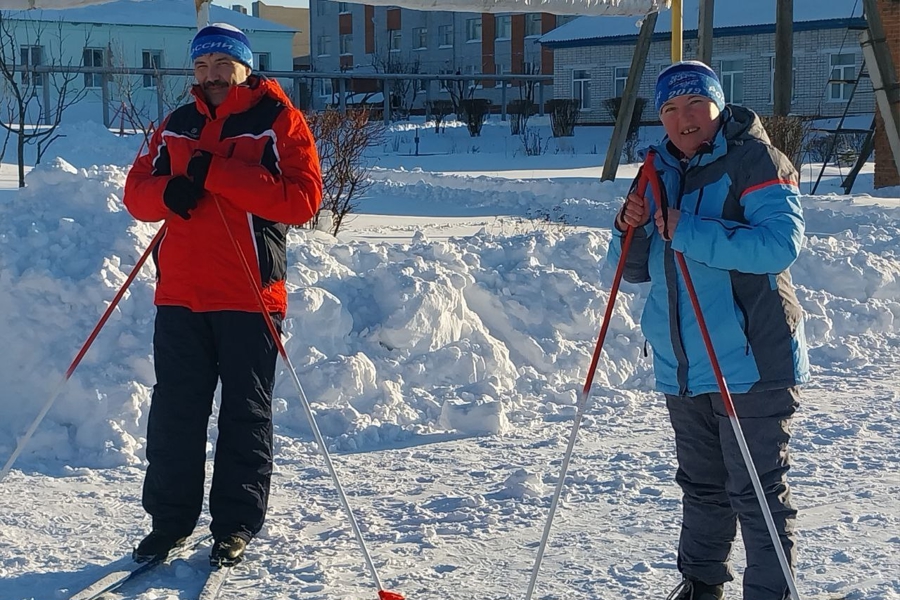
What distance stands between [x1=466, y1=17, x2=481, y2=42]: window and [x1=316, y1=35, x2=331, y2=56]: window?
10.8 metres

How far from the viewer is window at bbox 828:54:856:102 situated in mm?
35500

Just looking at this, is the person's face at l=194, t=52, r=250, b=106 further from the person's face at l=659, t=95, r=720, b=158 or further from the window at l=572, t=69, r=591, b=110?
the window at l=572, t=69, r=591, b=110

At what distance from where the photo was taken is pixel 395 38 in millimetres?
61562

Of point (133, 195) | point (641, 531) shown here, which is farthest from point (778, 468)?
point (133, 195)

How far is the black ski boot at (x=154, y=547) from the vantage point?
420 centimetres

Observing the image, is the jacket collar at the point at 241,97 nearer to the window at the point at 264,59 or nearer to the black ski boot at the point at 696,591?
the black ski boot at the point at 696,591

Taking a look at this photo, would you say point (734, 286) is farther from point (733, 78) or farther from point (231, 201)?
point (733, 78)

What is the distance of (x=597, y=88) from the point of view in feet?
138

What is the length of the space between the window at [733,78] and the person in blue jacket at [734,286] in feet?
118

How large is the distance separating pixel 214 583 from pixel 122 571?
37cm

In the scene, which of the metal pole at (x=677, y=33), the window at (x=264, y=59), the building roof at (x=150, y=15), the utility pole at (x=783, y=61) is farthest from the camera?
the window at (x=264, y=59)

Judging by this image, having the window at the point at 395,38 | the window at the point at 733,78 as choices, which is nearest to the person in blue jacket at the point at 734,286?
the window at the point at 733,78

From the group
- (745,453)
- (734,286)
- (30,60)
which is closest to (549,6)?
(734,286)

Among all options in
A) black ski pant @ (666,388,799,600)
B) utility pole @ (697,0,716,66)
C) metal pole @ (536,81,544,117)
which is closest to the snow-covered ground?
black ski pant @ (666,388,799,600)
